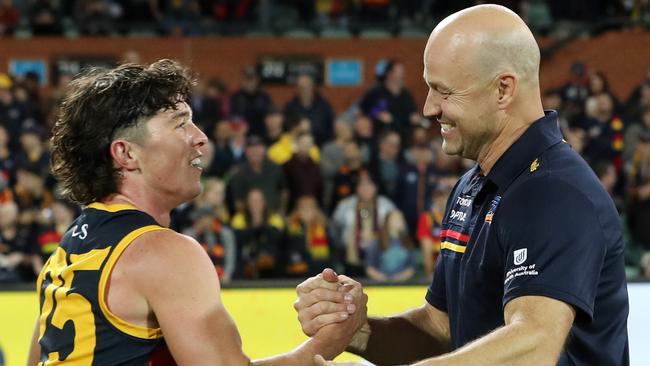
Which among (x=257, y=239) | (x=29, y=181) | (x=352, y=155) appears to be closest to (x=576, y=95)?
(x=352, y=155)

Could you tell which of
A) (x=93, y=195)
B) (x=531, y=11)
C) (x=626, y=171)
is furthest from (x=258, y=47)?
(x=93, y=195)

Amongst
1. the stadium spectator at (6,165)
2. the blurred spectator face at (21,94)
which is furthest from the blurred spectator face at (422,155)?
the blurred spectator face at (21,94)

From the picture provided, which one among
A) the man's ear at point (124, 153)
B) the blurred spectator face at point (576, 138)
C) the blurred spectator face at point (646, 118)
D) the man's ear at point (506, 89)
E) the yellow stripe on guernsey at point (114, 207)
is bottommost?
the blurred spectator face at point (576, 138)

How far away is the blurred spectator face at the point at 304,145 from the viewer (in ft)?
34.7

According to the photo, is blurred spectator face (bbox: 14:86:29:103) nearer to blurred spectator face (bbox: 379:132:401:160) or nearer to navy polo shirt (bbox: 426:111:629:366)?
blurred spectator face (bbox: 379:132:401:160)

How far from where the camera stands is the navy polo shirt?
2783 millimetres

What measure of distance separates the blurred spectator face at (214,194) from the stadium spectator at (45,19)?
7.31 m

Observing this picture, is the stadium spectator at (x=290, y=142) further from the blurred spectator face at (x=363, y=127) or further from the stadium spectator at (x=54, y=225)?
the stadium spectator at (x=54, y=225)

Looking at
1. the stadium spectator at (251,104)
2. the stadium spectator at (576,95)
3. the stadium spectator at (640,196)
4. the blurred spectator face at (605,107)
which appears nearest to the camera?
the stadium spectator at (640,196)

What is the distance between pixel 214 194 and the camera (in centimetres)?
944

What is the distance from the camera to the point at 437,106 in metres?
3.18

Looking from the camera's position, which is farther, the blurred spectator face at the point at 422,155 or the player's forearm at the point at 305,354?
the blurred spectator face at the point at 422,155

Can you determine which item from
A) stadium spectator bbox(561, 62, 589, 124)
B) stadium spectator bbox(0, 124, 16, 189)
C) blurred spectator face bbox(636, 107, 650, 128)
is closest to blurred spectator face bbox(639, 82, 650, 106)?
blurred spectator face bbox(636, 107, 650, 128)

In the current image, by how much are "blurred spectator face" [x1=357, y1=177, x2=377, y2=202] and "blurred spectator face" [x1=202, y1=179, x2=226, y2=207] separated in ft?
4.22
